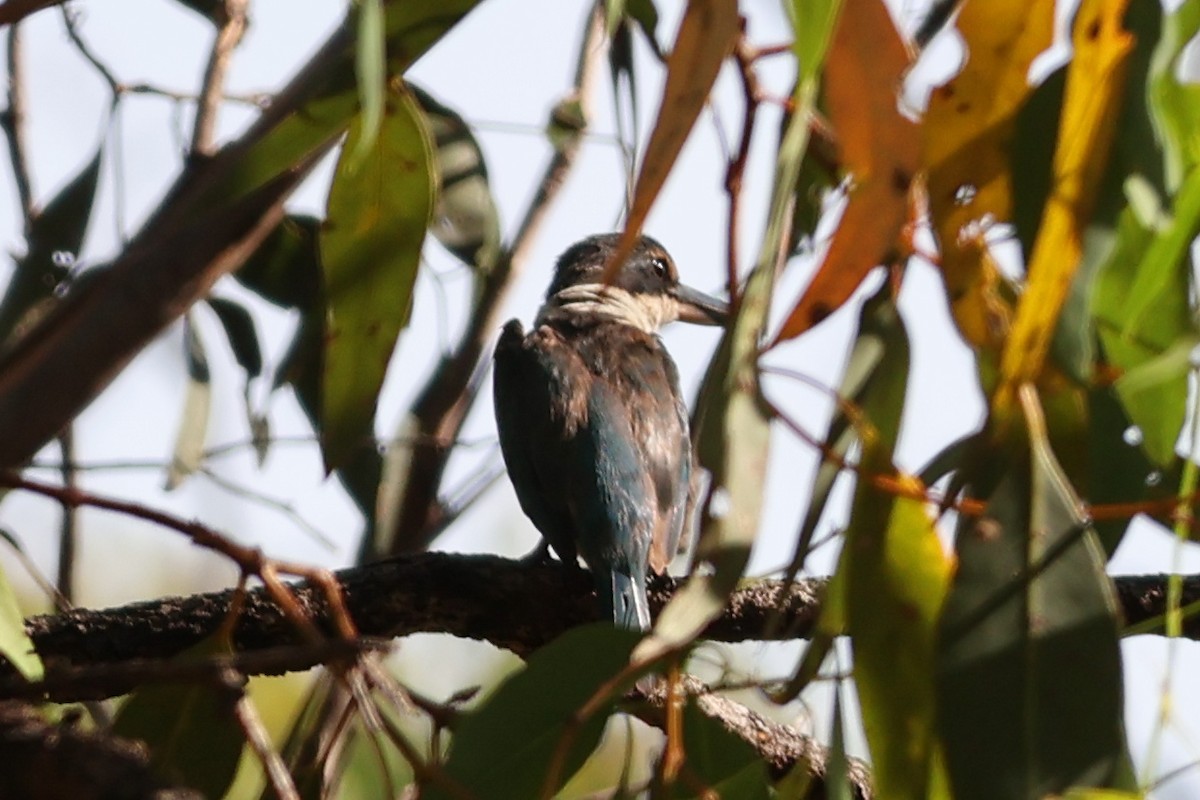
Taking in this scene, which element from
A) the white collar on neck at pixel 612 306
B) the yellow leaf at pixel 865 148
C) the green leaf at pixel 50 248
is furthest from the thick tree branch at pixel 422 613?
the white collar on neck at pixel 612 306

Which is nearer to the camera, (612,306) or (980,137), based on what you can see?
(980,137)

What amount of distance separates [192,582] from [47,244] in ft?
11.1

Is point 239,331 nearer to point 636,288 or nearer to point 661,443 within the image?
point 661,443

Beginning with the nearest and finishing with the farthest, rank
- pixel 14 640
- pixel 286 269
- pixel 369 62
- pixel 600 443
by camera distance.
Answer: pixel 369 62 < pixel 14 640 < pixel 286 269 < pixel 600 443

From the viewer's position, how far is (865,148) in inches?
62.4

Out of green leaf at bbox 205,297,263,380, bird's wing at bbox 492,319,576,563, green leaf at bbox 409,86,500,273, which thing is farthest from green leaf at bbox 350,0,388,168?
bird's wing at bbox 492,319,576,563

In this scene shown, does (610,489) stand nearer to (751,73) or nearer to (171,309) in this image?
(171,309)

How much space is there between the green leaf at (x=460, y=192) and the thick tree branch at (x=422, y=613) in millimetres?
710

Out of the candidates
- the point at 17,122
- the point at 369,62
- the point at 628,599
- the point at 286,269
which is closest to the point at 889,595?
the point at 369,62

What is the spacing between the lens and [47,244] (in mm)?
3238

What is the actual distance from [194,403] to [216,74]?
0.64 m

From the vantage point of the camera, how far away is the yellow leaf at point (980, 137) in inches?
64.4

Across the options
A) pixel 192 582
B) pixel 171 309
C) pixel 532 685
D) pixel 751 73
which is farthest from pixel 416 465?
pixel 192 582

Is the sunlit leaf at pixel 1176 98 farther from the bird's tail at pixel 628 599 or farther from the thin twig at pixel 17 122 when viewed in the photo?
the thin twig at pixel 17 122
